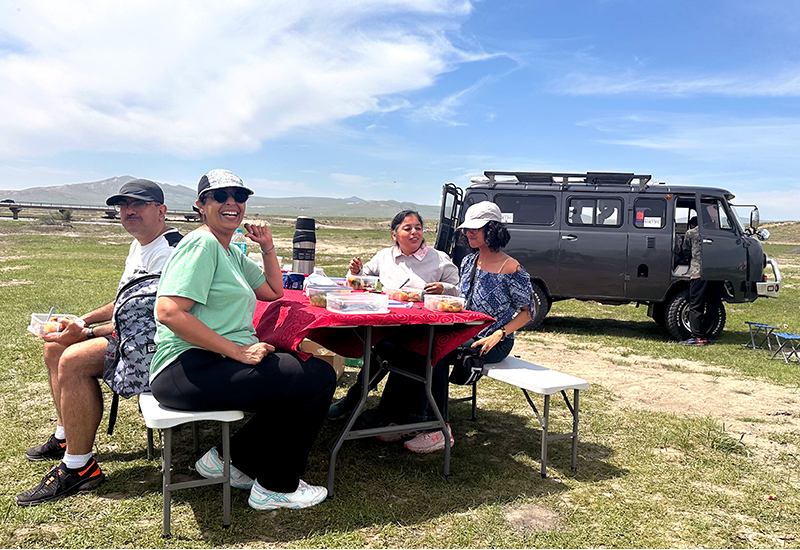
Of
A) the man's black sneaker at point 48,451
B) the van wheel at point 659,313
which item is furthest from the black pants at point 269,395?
the van wheel at point 659,313

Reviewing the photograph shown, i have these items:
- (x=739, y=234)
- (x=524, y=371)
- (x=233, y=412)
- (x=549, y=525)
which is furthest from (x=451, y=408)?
(x=739, y=234)

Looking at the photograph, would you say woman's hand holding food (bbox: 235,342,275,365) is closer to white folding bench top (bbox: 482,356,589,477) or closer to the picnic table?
the picnic table

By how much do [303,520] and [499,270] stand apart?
85.3 inches

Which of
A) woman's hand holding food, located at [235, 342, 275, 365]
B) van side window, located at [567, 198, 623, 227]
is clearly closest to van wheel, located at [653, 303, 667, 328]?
van side window, located at [567, 198, 623, 227]

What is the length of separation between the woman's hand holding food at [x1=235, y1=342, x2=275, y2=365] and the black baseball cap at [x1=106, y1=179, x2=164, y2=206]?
4.02 feet

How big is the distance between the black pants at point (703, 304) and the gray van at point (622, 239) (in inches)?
4.0

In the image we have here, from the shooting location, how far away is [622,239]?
9055mm

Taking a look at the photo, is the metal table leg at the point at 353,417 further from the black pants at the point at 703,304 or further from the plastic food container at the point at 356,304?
the black pants at the point at 703,304

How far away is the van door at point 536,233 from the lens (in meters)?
9.30

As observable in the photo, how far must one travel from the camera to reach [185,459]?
155 inches

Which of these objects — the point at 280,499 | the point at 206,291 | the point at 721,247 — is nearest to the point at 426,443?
the point at 280,499

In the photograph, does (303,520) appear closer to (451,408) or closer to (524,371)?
(524,371)

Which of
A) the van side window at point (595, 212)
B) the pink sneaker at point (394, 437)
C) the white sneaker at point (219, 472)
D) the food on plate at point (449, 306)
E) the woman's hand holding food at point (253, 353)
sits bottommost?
the pink sneaker at point (394, 437)

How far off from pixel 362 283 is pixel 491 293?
0.93 m
